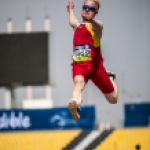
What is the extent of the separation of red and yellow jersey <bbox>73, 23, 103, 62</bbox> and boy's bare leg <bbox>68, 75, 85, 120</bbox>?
25 centimetres

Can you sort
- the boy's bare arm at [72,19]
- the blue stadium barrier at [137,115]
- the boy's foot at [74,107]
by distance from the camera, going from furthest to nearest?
the blue stadium barrier at [137,115] → the boy's bare arm at [72,19] → the boy's foot at [74,107]

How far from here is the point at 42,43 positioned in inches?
621

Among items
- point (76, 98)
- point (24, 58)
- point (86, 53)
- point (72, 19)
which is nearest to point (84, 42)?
point (86, 53)

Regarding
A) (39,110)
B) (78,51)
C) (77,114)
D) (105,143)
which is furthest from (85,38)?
(39,110)

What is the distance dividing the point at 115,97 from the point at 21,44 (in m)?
7.91

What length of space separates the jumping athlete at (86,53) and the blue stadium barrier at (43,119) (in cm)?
573

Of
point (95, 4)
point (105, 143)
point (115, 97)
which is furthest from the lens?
point (105, 143)

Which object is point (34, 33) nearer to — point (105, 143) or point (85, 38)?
point (105, 143)

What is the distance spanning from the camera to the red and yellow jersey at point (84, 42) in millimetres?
7746

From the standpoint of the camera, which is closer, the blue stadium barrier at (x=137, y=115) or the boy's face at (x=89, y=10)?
the boy's face at (x=89, y=10)

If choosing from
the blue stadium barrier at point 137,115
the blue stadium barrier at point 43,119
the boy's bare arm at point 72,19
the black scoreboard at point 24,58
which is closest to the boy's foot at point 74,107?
the boy's bare arm at point 72,19

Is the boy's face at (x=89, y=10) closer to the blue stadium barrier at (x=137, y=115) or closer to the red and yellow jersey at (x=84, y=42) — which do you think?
the red and yellow jersey at (x=84, y=42)

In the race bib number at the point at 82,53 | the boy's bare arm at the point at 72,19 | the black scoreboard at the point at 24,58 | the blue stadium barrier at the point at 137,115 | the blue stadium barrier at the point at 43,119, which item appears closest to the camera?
the race bib number at the point at 82,53

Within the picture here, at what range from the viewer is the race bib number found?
25.4 ft
